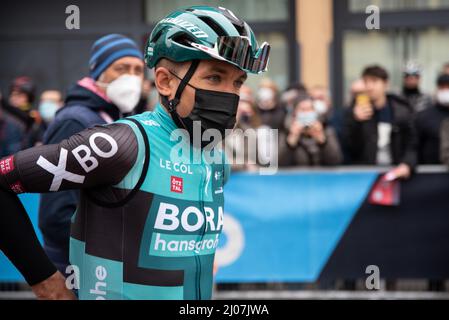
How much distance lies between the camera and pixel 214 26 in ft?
8.79

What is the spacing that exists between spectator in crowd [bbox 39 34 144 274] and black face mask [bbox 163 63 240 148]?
45.7 inches

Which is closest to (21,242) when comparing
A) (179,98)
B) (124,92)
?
(179,98)

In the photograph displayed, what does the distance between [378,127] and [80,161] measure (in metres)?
5.02

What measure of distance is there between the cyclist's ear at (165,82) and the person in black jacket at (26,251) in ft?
2.08

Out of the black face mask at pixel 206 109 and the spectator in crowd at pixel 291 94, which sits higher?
the spectator in crowd at pixel 291 94

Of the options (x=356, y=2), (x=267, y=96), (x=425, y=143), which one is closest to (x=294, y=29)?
(x=356, y=2)

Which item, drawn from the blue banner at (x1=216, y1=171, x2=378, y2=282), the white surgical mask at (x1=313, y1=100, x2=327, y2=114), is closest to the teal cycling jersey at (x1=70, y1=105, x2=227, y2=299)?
the blue banner at (x1=216, y1=171, x2=378, y2=282)

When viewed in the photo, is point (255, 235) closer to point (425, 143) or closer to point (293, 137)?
point (293, 137)

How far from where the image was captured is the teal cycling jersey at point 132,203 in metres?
2.49

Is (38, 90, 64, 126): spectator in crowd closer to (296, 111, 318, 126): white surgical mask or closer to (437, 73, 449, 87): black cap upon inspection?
(296, 111, 318, 126): white surgical mask

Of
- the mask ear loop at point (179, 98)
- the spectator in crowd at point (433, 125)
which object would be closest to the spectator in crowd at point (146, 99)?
the spectator in crowd at point (433, 125)

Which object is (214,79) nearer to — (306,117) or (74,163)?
(74,163)

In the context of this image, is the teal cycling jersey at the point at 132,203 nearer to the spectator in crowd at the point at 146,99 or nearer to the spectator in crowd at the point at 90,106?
the spectator in crowd at the point at 90,106
